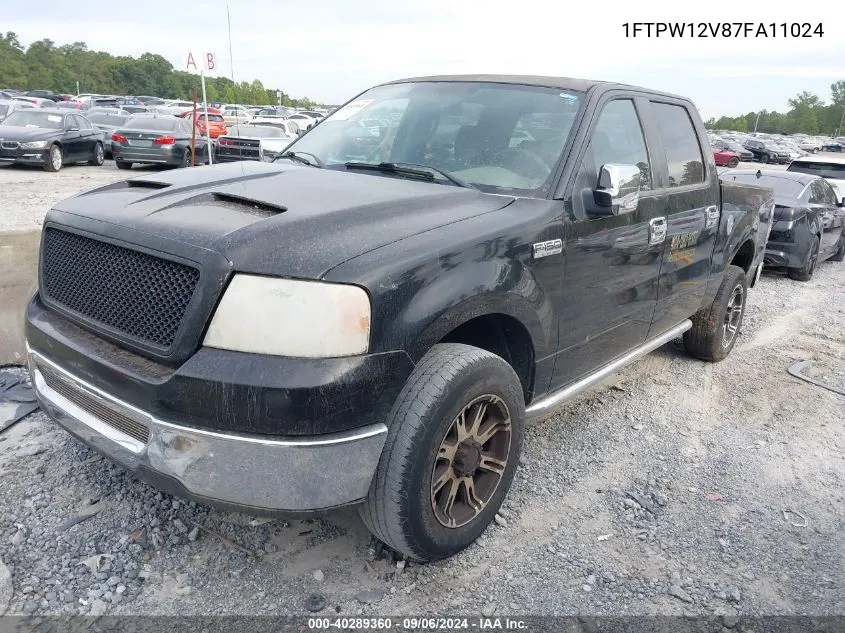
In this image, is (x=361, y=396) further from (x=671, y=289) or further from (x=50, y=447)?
(x=671, y=289)

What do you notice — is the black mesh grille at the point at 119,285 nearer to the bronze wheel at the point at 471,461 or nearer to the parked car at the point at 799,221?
the bronze wheel at the point at 471,461

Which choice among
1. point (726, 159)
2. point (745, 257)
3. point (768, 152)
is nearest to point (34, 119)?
point (745, 257)

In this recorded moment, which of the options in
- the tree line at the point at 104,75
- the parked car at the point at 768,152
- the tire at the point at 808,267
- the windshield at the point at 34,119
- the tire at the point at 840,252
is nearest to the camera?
the tire at the point at 808,267

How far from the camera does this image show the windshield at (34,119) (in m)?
16.4

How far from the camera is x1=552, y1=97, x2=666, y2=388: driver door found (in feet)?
10.3

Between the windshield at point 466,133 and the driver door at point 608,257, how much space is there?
0.22 m

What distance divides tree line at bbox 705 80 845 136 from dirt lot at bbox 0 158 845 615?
11996 centimetres

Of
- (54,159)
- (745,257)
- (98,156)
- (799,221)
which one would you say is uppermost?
(98,156)

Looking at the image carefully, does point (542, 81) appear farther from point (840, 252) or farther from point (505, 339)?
point (840, 252)

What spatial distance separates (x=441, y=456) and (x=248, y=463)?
0.77m

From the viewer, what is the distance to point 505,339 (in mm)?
3039

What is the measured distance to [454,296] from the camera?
2457mm

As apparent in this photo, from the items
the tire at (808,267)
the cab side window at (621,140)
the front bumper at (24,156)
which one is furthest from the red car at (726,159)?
the cab side window at (621,140)

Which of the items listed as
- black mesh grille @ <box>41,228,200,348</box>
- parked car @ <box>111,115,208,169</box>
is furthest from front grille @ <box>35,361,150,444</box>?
parked car @ <box>111,115,208,169</box>
